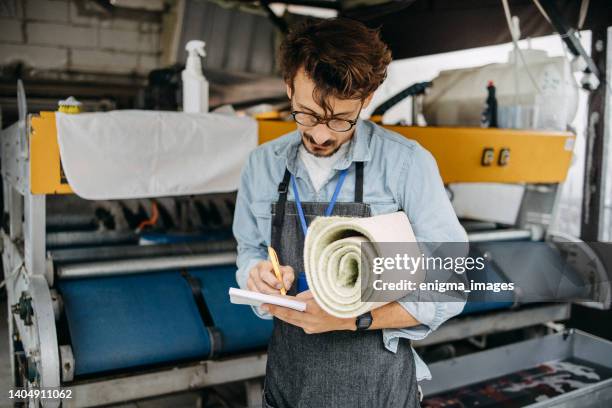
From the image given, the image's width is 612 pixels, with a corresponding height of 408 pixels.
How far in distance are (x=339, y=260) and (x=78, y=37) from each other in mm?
4266

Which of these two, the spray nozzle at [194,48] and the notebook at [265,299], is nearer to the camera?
the notebook at [265,299]

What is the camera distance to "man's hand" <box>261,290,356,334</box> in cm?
105

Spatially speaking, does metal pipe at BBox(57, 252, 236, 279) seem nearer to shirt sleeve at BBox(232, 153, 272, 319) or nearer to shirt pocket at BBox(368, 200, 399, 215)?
shirt sleeve at BBox(232, 153, 272, 319)

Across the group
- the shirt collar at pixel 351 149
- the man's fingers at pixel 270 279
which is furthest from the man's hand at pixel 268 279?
the shirt collar at pixel 351 149

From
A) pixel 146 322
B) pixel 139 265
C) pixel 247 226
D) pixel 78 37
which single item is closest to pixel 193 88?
pixel 139 265

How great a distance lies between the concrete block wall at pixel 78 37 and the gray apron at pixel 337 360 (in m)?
3.82

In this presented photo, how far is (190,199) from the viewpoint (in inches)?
130

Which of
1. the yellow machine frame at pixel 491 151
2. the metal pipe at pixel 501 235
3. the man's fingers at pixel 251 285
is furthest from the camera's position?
the metal pipe at pixel 501 235

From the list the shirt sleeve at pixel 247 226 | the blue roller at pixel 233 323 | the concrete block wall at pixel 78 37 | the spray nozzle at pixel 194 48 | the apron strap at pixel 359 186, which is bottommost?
the blue roller at pixel 233 323

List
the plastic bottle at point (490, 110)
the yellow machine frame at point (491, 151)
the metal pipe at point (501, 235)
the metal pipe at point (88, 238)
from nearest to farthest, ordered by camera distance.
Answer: the yellow machine frame at point (491, 151) < the metal pipe at point (88, 238) < the plastic bottle at point (490, 110) < the metal pipe at point (501, 235)

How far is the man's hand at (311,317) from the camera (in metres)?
1.05

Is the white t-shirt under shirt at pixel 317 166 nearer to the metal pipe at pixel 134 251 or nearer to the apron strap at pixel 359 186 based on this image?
the apron strap at pixel 359 186

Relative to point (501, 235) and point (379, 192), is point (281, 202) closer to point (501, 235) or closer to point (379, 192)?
point (379, 192)

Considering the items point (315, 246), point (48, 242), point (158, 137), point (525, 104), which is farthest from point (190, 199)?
point (315, 246)
